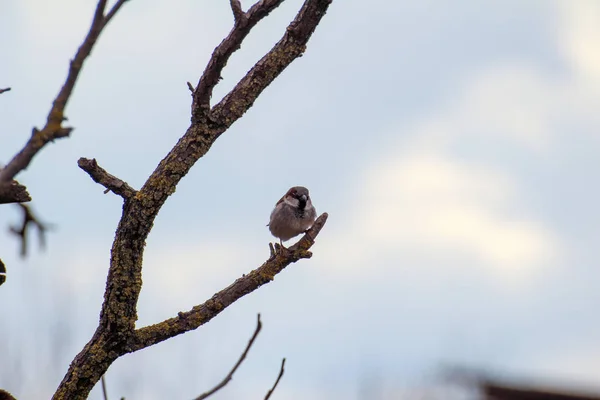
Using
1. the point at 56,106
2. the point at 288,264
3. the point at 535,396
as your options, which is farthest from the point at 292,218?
the point at 56,106

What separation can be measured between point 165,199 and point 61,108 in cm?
196

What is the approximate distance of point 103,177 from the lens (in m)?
3.85

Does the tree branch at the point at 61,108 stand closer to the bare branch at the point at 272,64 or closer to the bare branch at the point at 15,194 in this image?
the bare branch at the point at 15,194

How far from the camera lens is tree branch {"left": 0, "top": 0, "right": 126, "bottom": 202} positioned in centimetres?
171

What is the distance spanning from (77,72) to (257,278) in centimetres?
252

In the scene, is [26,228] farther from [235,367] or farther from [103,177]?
[103,177]

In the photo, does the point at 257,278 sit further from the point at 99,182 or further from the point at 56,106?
the point at 56,106

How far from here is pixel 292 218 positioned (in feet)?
25.6

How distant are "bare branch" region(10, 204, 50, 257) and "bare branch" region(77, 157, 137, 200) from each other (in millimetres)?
1871

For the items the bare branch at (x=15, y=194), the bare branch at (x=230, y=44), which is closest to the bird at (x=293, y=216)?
the bare branch at (x=230, y=44)

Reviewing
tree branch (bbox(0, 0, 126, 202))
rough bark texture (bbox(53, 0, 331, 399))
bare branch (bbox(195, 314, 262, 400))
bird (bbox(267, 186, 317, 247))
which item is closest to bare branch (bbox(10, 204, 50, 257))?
tree branch (bbox(0, 0, 126, 202))

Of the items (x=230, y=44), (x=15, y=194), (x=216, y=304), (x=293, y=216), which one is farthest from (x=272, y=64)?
(x=293, y=216)

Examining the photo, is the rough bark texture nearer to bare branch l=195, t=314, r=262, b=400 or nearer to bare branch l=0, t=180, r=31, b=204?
bare branch l=0, t=180, r=31, b=204

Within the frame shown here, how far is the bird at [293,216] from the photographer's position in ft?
25.6
